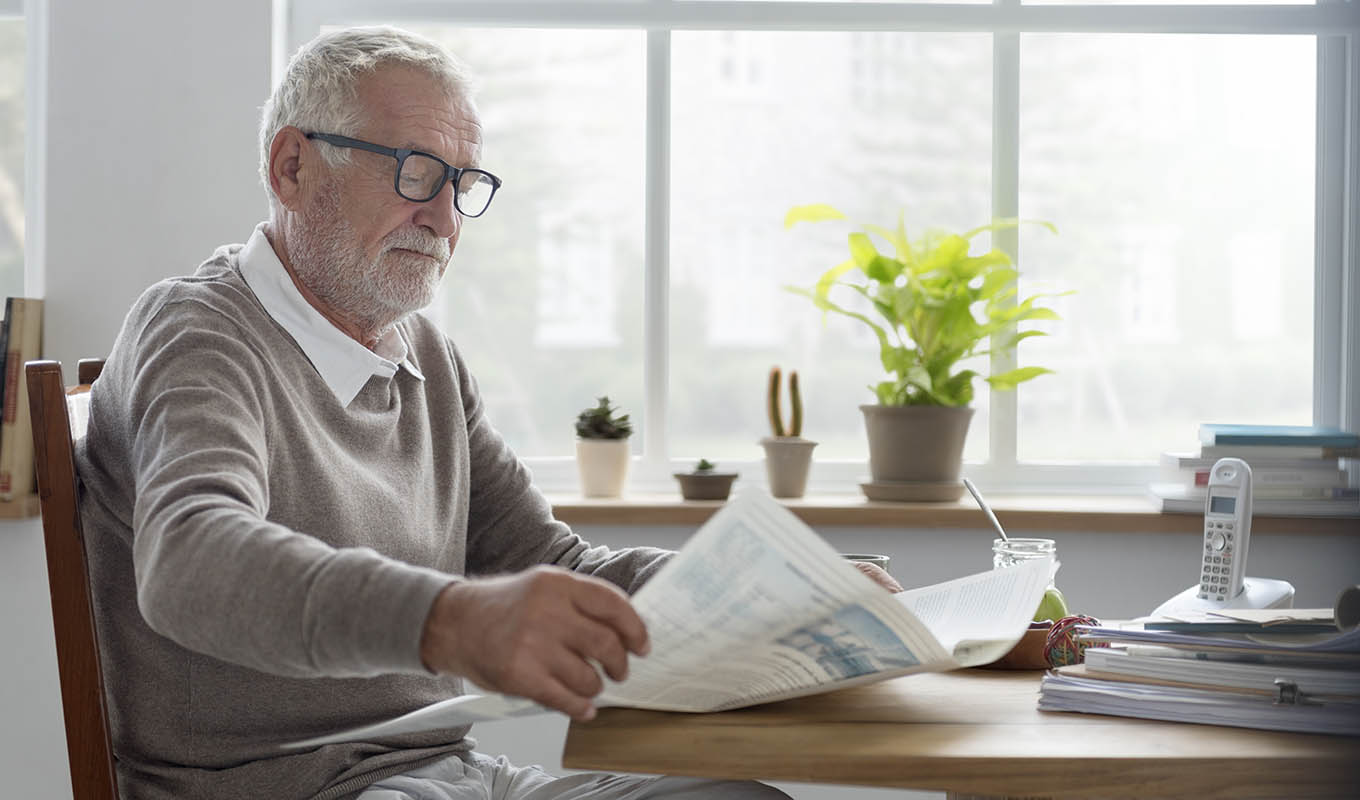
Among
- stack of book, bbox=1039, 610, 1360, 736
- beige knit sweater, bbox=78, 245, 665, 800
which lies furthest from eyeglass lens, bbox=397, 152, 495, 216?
stack of book, bbox=1039, 610, 1360, 736

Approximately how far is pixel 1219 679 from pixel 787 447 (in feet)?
4.77

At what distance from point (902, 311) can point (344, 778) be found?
4.89 feet

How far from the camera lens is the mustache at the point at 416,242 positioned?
1.46 m

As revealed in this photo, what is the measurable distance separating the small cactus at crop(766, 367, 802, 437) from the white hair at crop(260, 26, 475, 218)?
110cm

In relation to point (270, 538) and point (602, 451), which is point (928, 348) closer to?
point (602, 451)

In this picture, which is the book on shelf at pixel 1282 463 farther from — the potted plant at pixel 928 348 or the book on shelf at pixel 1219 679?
the book on shelf at pixel 1219 679

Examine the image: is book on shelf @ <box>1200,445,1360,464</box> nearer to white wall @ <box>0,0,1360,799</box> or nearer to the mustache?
white wall @ <box>0,0,1360,799</box>

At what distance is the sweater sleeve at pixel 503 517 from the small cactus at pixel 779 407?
2.97ft

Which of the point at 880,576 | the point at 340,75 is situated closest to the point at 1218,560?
the point at 880,576

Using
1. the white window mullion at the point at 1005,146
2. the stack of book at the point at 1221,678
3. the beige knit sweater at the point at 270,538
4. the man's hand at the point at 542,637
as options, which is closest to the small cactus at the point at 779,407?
the white window mullion at the point at 1005,146

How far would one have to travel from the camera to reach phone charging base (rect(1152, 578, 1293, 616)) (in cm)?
146

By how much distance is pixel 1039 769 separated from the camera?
0.87m

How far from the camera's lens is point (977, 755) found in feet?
2.86

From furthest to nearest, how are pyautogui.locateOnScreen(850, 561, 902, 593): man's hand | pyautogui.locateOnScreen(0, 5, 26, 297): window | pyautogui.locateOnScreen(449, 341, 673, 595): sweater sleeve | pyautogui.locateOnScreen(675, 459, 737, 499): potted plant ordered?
pyautogui.locateOnScreen(0, 5, 26, 297): window
pyautogui.locateOnScreen(675, 459, 737, 499): potted plant
pyautogui.locateOnScreen(449, 341, 673, 595): sweater sleeve
pyautogui.locateOnScreen(850, 561, 902, 593): man's hand
